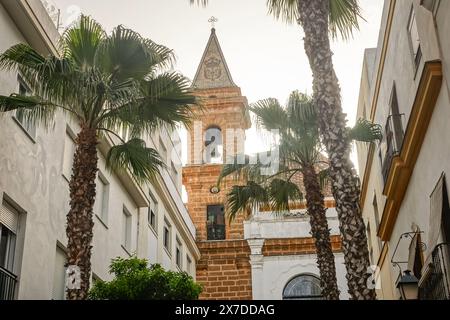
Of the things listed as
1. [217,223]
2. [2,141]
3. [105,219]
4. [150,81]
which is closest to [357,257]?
[150,81]

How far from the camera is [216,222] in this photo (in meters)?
37.1

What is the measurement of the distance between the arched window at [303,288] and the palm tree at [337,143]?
70.9 feet

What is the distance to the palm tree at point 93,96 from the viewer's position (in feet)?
39.5

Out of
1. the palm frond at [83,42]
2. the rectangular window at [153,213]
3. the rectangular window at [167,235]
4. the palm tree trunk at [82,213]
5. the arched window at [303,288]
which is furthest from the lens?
the arched window at [303,288]

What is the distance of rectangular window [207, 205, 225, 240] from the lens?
120ft

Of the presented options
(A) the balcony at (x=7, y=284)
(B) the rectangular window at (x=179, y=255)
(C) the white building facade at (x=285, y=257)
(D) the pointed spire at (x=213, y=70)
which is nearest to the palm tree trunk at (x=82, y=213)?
(A) the balcony at (x=7, y=284)

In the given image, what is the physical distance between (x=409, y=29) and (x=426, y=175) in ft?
10.2

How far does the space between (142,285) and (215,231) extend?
22161mm

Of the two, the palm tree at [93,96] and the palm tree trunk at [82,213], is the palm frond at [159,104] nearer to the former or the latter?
the palm tree at [93,96]

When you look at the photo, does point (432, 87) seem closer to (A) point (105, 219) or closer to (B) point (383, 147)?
(B) point (383, 147)

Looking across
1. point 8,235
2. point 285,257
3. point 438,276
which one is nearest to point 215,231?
point 285,257

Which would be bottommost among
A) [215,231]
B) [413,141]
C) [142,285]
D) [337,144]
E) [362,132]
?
[142,285]

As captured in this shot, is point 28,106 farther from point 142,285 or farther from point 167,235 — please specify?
point 167,235

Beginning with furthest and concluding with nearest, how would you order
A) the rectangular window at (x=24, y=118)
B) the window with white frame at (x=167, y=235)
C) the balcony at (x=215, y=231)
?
1. the balcony at (x=215, y=231)
2. the window with white frame at (x=167, y=235)
3. the rectangular window at (x=24, y=118)
